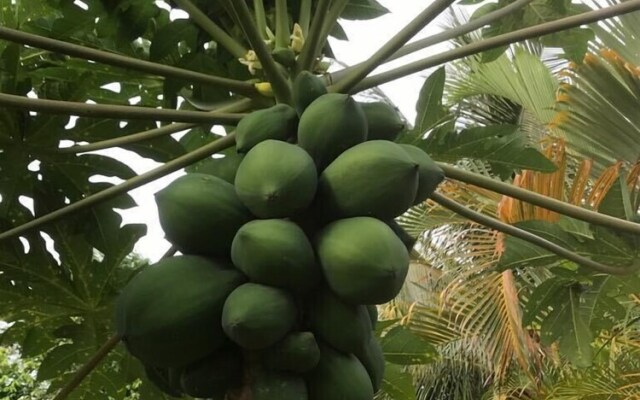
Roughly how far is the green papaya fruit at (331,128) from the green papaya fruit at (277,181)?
2.7 inches

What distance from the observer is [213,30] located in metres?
1.93

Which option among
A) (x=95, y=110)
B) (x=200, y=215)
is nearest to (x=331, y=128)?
(x=200, y=215)

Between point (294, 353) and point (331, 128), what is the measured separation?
1.25 ft

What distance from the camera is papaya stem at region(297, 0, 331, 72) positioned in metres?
1.70

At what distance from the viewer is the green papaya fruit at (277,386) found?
45.9 inches

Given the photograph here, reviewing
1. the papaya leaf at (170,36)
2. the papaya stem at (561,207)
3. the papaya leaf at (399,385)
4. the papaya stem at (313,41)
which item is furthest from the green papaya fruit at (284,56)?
the papaya leaf at (399,385)

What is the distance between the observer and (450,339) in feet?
23.8

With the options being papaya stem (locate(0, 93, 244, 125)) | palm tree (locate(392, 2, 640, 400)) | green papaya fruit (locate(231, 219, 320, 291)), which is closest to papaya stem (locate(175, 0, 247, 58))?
papaya stem (locate(0, 93, 244, 125))

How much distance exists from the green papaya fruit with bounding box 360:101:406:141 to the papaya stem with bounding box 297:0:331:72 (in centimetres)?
25

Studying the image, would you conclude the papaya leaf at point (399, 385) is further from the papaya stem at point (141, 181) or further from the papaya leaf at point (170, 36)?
the papaya leaf at point (170, 36)

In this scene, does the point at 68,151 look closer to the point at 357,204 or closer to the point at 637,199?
the point at 357,204

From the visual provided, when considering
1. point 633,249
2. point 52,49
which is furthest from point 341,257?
point 633,249

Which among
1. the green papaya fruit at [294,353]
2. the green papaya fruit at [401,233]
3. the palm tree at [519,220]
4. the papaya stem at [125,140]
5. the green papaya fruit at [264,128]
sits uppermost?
the green papaya fruit at [264,128]

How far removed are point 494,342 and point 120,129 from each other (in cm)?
509
